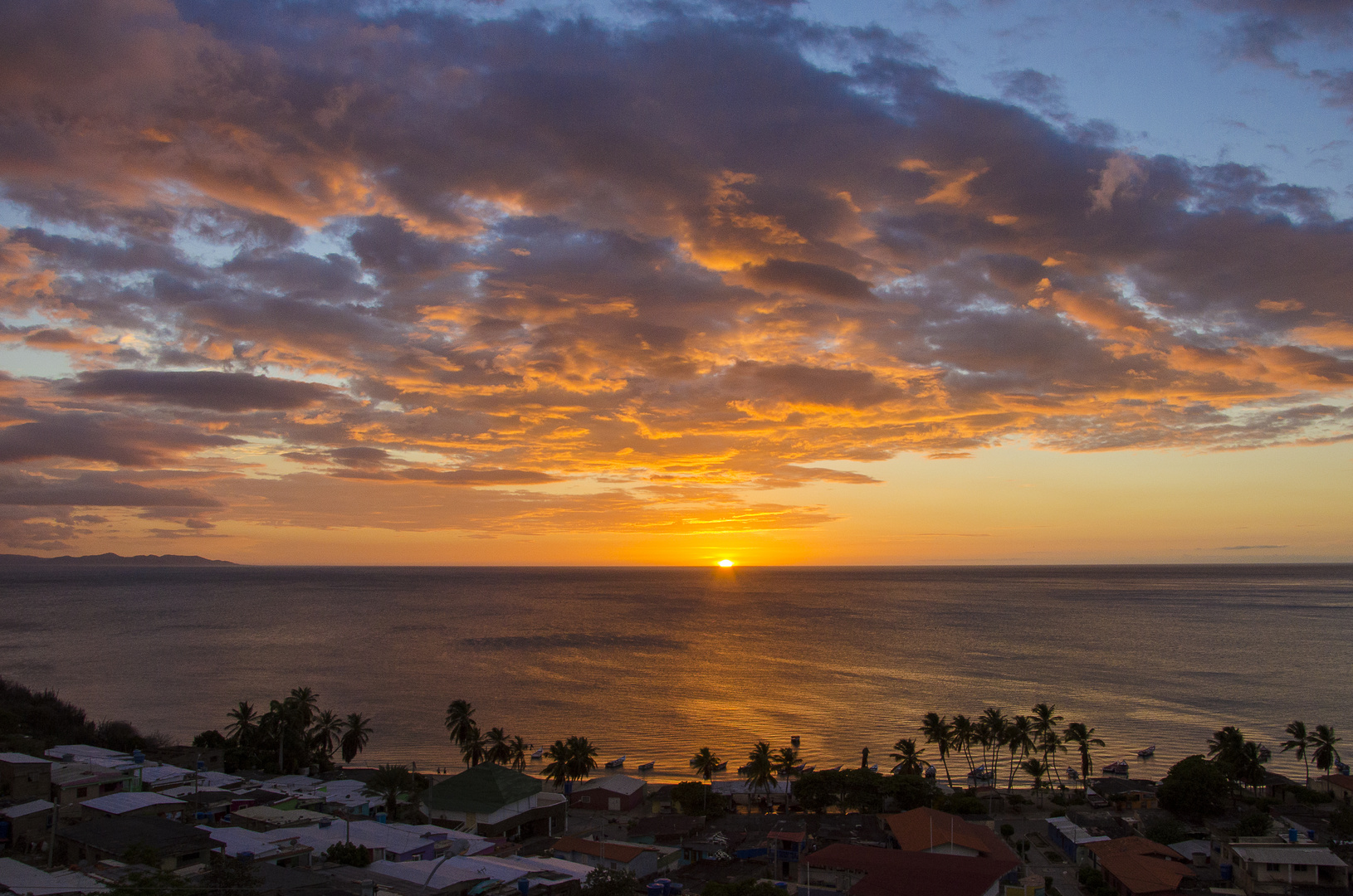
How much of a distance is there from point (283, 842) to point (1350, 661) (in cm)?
14401

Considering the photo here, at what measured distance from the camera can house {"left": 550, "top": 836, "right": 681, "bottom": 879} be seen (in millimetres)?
38688

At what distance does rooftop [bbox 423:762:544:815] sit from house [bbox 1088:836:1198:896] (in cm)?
3085

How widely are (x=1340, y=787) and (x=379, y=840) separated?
57.3 m

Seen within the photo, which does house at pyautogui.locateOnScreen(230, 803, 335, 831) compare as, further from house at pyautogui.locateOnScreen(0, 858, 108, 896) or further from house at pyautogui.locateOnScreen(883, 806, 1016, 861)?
house at pyautogui.locateOnScreen(883, 806, 1016, 861)

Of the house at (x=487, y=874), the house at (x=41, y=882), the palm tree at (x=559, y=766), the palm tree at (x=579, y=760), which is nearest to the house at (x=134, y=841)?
the house at (x=41, y=882)

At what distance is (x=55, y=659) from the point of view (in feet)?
398

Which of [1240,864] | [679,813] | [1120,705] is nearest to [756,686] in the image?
[1120,705]

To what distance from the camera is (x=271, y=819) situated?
125 ft

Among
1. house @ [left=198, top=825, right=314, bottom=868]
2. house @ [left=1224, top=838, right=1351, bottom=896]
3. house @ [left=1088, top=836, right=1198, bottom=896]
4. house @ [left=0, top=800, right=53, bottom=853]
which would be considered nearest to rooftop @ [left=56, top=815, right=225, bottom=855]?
house @ [left=198, top=825, right=314, bottom=868]

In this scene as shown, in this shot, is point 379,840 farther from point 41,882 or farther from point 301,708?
point 301,708

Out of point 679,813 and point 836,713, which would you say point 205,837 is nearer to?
point 679,813

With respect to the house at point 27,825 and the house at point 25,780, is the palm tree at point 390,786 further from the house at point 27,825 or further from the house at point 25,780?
the house at point 25,780

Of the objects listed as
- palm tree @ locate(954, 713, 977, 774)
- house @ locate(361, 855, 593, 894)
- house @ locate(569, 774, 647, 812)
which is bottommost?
house @ locate(569, 774, 647, 812)

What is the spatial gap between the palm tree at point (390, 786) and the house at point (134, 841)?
1398 centimetres
